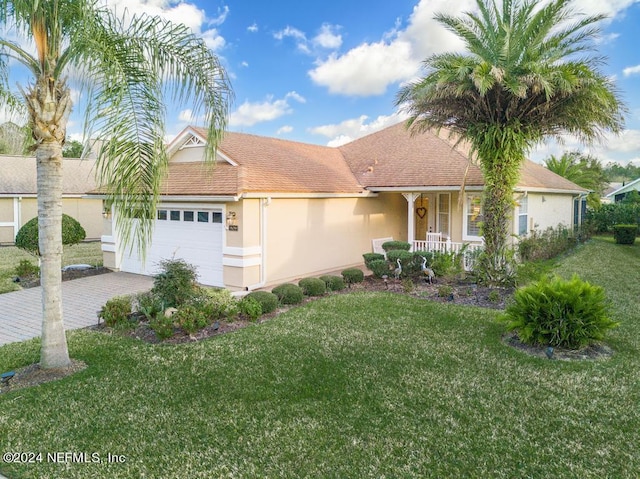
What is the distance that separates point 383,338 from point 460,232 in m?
8.82

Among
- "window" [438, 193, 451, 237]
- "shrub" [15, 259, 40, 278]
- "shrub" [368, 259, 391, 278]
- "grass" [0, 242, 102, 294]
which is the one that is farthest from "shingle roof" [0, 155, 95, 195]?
"window" [438, 193, 451, 237]

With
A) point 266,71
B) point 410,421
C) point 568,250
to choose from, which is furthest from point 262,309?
point 568,250

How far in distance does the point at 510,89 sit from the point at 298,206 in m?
6.64

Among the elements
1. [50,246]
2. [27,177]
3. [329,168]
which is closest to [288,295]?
[50,246]

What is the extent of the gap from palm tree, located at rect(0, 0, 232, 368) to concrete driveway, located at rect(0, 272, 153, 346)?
315cm

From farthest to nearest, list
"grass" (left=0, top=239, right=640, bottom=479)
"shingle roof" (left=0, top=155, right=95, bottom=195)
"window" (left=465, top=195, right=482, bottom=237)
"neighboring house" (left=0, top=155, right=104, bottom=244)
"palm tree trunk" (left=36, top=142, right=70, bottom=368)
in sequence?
1. "shingle roof" (left=0, top=155, right=95, bottom=195)
2. "neighboring house" (left=0, top=155, right=104, bottom=244)
3. "window" (left=465, top=195, right=482, bottom=237)
4. "palm tree trunk" (left=36, top=142, right=70, bottom=368)
5. "grass" (left=0, top=239, right=640, bottom=479)

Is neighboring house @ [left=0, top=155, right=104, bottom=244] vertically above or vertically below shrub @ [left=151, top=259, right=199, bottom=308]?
above

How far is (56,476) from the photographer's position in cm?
407

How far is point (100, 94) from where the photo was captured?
5.32 m

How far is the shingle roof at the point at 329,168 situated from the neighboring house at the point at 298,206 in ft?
0.18

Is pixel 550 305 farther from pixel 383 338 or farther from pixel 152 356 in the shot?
pixel 152 356

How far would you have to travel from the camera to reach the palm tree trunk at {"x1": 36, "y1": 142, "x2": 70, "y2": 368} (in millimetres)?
5969

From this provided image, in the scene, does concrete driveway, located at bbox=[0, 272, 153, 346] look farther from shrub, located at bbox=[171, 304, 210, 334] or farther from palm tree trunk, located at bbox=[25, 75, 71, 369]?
palm tree trunk, located at bbox=[25, 75, 71, 369]

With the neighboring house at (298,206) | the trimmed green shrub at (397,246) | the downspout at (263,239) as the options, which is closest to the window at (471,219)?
the neighboring house at (298,206)
